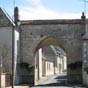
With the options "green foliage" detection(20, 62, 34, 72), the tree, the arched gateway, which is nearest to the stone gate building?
the arched gateway

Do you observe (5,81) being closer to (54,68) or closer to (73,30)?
(73,30)

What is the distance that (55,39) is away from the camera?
44.3 metres

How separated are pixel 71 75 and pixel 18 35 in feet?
26.6

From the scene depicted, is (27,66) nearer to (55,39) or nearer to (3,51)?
(3,51)

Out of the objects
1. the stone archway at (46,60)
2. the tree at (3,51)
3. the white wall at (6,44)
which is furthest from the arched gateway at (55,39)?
the tree at (3,51)

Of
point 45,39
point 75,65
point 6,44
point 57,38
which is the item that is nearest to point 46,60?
point 45,39

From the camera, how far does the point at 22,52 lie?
44.3m

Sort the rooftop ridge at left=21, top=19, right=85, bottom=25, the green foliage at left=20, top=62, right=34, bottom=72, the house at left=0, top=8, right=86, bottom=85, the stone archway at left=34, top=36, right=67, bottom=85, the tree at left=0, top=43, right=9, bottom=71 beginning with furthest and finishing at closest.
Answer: the stone archway at left=34, top=36, right=67, bottom=85 < the rooftop ridge at left=21, top=19, right=85, bottom=25 < the green foliage at left=20, top=62, right=34, bottom=72 < the house at left=0, top=8, right=86, bottom=85 < the tree at left=0, top=43, right=9, bottom=71

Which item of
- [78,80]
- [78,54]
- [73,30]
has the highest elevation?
[73,30]

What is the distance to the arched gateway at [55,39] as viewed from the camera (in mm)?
43188

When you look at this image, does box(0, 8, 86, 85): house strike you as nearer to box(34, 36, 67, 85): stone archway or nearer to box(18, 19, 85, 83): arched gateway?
box(18, 19, 85, 83): arched gateway

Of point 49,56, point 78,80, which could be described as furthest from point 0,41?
point 49,56

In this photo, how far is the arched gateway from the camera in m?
43.2

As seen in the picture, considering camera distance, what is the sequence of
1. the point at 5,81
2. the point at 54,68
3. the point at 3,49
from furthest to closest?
the point at 54,68 < the point at 3,49 < the point at 5,81
